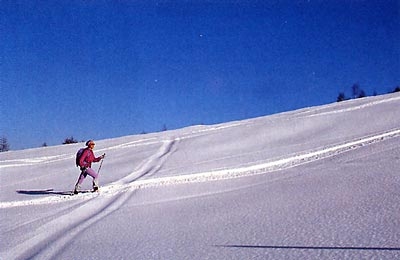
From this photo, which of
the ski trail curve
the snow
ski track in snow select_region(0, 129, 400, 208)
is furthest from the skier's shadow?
the ski trail curve

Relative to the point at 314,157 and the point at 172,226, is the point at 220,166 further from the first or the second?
the point at 172,226

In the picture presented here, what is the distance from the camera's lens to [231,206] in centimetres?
706

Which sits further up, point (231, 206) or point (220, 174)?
point (220, 174)

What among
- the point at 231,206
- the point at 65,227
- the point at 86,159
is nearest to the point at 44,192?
the point at 86,159

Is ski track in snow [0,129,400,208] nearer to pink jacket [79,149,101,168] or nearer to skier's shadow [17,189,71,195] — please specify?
skier's shadow [17,189,71,195]

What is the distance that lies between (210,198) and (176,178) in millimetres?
3034

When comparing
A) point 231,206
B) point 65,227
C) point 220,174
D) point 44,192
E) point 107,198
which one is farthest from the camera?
point 44,192

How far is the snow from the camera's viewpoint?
4754 mm

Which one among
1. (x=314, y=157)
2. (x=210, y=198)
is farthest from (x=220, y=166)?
(x=210, y=198)

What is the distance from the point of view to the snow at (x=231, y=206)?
475 centimetres

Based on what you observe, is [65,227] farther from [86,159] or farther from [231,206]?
[86,159]

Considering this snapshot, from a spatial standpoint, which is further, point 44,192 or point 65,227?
point 44,192

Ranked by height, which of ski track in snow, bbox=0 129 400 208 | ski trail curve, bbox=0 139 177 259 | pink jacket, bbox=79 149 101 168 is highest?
pink jacket, bbox=79 149 101 168

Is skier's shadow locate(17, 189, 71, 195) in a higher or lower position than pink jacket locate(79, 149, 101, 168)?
lower
